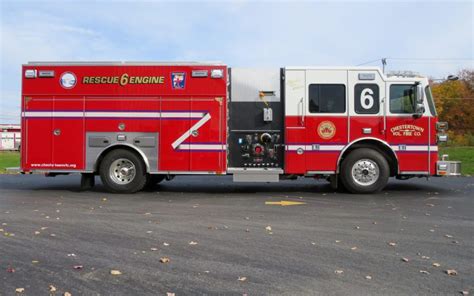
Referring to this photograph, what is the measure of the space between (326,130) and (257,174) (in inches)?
73.7

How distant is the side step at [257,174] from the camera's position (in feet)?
34.5

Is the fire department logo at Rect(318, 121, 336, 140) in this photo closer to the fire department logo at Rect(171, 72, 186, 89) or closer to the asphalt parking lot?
the asphalt parking lot

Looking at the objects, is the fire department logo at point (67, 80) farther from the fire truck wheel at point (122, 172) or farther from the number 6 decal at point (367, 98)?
the number 6 decal at point (367, 98)

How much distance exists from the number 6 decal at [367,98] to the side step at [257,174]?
7.95 ft

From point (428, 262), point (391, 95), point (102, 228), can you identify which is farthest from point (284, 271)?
point (391, 95)

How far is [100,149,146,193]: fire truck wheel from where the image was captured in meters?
10.7

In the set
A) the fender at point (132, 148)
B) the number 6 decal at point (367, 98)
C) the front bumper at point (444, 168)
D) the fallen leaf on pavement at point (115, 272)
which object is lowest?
the fallen leaf on pavement at point (115, 272)

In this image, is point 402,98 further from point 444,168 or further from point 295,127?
point 295,127

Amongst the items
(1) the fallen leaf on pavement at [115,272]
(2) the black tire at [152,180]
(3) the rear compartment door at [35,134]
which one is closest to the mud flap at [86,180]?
(3) the rear compartment door at [35,134]

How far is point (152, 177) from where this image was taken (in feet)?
38.9

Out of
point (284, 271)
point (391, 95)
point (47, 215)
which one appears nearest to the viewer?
point (284, 271)

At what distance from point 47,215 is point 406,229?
583cm

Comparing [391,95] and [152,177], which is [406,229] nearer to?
[391,95]

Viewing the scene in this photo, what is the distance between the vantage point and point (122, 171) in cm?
1080
